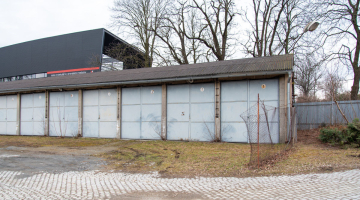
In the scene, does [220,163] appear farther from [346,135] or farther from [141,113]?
[141,113]

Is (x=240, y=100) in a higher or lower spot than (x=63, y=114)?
higher

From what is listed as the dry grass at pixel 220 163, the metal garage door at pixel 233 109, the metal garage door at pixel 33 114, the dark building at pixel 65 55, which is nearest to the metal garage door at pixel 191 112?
the metal garage door at pixel 233 109

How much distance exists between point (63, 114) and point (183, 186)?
1286 centimetres

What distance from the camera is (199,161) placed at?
24.6 feet

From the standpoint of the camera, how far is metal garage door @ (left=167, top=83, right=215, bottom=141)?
1210cm

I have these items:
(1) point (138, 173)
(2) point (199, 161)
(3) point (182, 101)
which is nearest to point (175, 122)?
(3) point (182, 101)

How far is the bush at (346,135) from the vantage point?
8.99 metres

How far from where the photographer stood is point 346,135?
935 centimetres

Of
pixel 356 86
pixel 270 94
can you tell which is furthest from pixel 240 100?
pixel 356 86

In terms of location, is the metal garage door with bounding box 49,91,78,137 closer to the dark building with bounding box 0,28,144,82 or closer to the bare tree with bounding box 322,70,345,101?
the dark building with bounding box 0,28,144,82

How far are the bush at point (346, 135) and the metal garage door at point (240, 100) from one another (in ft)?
6.88

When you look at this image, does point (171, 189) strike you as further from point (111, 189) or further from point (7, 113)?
point (7, 113)

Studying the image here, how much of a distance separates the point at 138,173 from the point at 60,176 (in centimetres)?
189

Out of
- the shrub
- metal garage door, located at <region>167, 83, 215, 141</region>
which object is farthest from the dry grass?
metal garage door, located at <region>167, 83, 215, 141</region>
